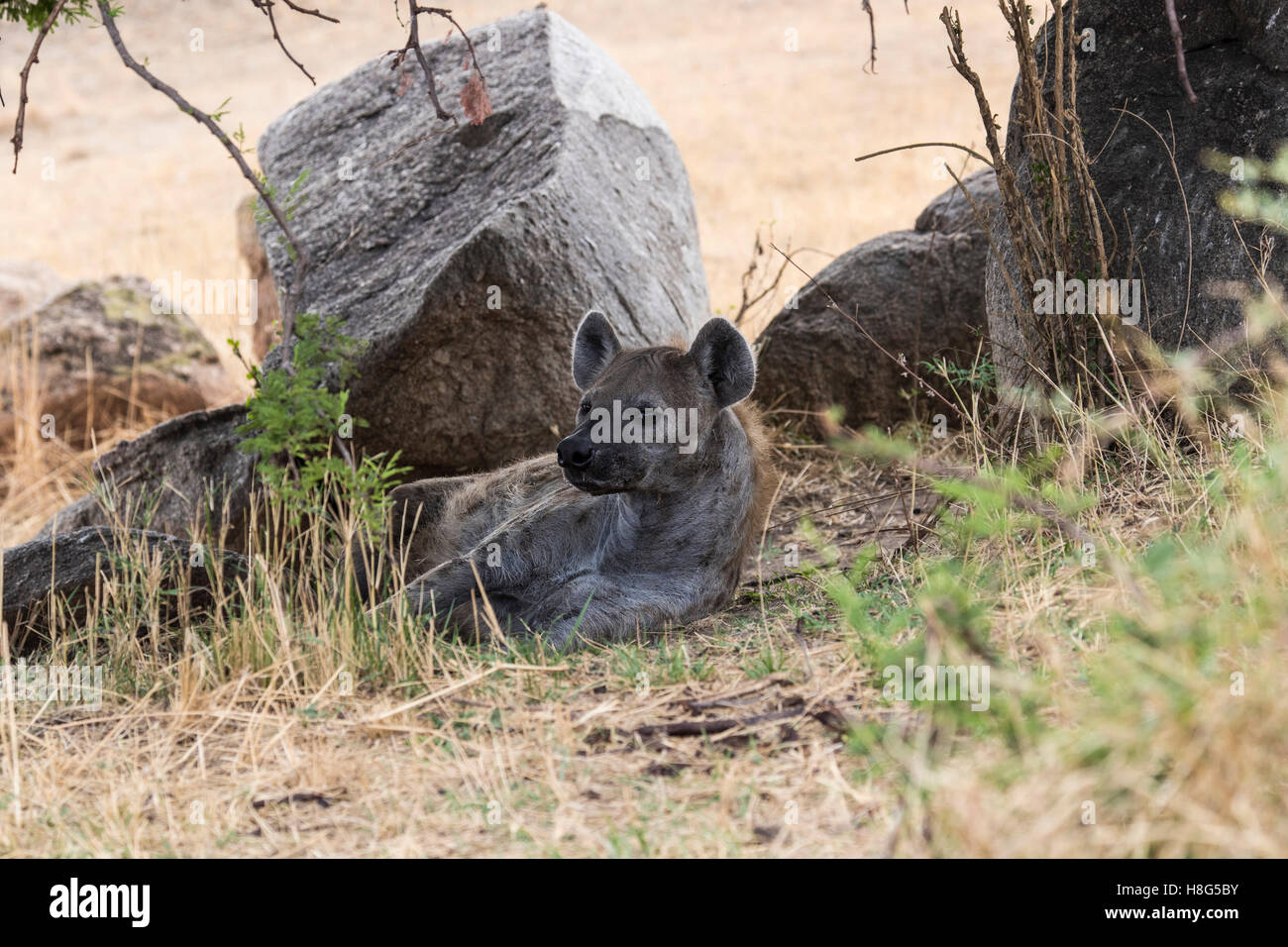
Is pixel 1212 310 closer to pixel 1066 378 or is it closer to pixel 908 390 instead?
pixel 1066 378

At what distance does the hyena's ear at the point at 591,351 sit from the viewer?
505cm

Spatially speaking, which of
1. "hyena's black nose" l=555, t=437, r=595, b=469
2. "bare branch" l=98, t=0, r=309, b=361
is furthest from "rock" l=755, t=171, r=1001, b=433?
"bare branch" l=98, t=0, r=309, b=361

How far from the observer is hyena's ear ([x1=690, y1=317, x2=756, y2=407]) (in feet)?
15.5

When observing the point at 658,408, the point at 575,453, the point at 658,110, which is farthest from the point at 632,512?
the point at 658,110

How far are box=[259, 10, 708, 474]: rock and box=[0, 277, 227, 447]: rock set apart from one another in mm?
2412

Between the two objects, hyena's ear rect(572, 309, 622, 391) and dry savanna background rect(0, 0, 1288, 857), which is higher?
hyena's ear rect(572, 309, 622, 391)

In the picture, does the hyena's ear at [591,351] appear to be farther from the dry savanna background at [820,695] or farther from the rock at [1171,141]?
the rock at [1171,141]

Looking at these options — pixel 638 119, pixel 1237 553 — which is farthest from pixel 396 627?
pixel 638 119

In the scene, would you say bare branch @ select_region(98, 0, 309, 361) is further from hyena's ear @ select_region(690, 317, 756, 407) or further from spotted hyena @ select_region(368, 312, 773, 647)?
hyena's ear @ select_region(690, 317, 756, 407)

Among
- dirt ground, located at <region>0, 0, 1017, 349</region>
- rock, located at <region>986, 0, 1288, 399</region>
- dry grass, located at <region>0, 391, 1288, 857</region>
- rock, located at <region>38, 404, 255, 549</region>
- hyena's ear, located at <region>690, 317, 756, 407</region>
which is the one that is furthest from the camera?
dirt ground, located at <region>0, 0, 1017, 349</region>

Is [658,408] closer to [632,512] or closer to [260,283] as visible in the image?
[632,512]

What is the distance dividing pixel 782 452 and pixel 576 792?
4288 millimetres

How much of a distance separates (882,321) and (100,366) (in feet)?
18.4

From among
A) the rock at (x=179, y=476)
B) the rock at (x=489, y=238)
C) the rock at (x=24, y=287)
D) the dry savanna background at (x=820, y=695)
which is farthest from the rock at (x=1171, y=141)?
the rock at (x=24, y=287)
